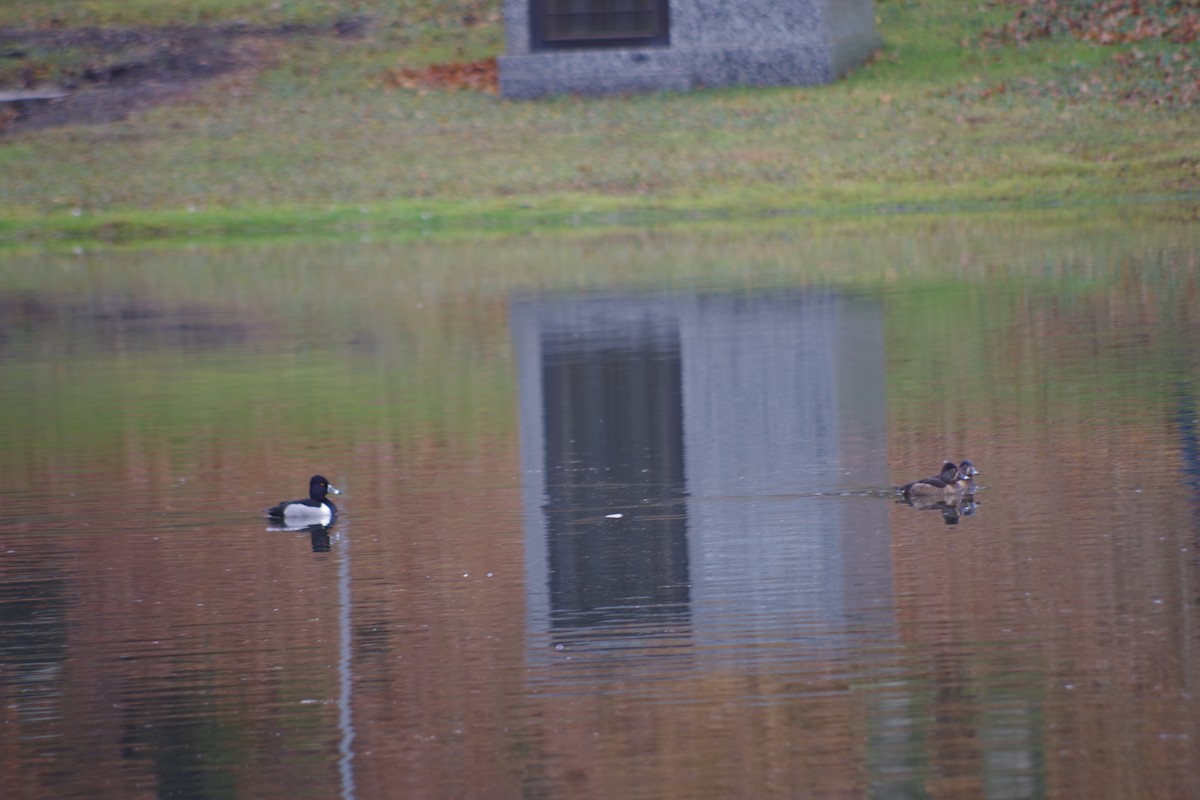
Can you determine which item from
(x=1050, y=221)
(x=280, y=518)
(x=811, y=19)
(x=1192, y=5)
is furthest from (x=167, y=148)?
(x=280, y=518)

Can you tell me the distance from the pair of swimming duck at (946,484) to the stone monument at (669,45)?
2537 cm

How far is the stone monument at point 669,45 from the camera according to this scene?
1499 inches

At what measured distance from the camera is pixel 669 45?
38375 mm

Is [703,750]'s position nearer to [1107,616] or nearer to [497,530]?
[1107,616]

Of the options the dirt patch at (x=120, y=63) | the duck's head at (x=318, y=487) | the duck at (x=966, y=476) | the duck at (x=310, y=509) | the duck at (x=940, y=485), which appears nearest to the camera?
the duck at (x=940, y=485)

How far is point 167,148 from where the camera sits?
1447 inches

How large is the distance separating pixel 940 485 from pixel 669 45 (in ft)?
86.4

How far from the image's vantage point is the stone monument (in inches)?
1499

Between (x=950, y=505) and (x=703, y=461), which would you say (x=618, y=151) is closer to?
(x=703, y=461)

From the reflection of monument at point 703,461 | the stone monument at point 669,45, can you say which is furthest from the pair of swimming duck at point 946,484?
the stone monument at point 669,45

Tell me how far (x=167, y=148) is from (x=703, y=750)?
29.8m

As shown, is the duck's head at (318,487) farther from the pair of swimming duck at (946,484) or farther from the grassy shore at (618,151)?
the grassy shore at (618,151)

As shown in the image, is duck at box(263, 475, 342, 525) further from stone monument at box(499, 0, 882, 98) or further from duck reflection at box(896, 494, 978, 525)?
stone monument at box(499, 0, 882, 98)

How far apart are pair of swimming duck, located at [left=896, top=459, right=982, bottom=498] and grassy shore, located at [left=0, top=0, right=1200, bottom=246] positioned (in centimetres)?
1938
